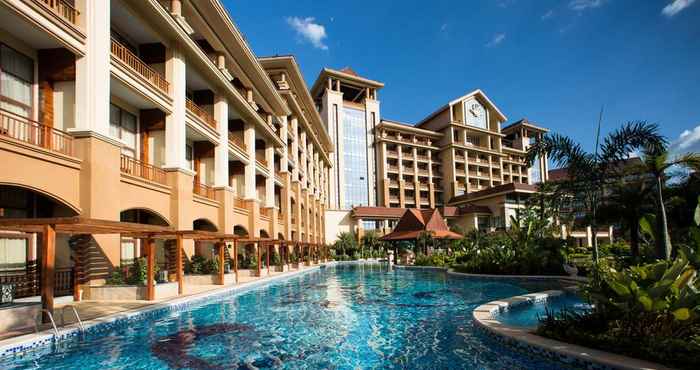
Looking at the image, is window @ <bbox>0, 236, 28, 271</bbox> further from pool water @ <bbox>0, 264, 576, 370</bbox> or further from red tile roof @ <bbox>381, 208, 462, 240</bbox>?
red tile roof @ <bbox>381, 208, 462, 240</bbox>

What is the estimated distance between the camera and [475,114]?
223 ft

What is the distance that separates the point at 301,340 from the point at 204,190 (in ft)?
48.5

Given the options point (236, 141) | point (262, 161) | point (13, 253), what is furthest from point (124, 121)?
point (262, 161)

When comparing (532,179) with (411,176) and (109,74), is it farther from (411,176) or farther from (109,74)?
(109,74)

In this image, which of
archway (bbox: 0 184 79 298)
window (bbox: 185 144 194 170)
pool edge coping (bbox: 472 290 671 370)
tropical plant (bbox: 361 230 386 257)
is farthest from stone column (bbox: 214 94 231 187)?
tropical plant (bbox: 361 230 386 257)

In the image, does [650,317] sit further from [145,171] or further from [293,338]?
[145,171]

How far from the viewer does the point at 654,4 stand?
44.2 ft

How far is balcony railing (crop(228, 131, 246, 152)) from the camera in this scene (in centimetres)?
2452

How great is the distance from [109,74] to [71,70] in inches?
38.8

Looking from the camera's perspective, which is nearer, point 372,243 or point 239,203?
point 239,203

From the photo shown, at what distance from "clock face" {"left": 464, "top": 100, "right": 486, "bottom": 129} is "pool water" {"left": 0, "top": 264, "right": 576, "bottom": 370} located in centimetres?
5780

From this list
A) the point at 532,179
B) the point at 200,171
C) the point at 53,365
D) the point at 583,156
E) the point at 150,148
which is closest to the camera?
the point at 53,365

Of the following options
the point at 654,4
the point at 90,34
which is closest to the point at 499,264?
the point at 654,4

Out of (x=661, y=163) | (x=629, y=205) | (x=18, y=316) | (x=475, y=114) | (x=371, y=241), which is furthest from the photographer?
(x=475, y=114)
